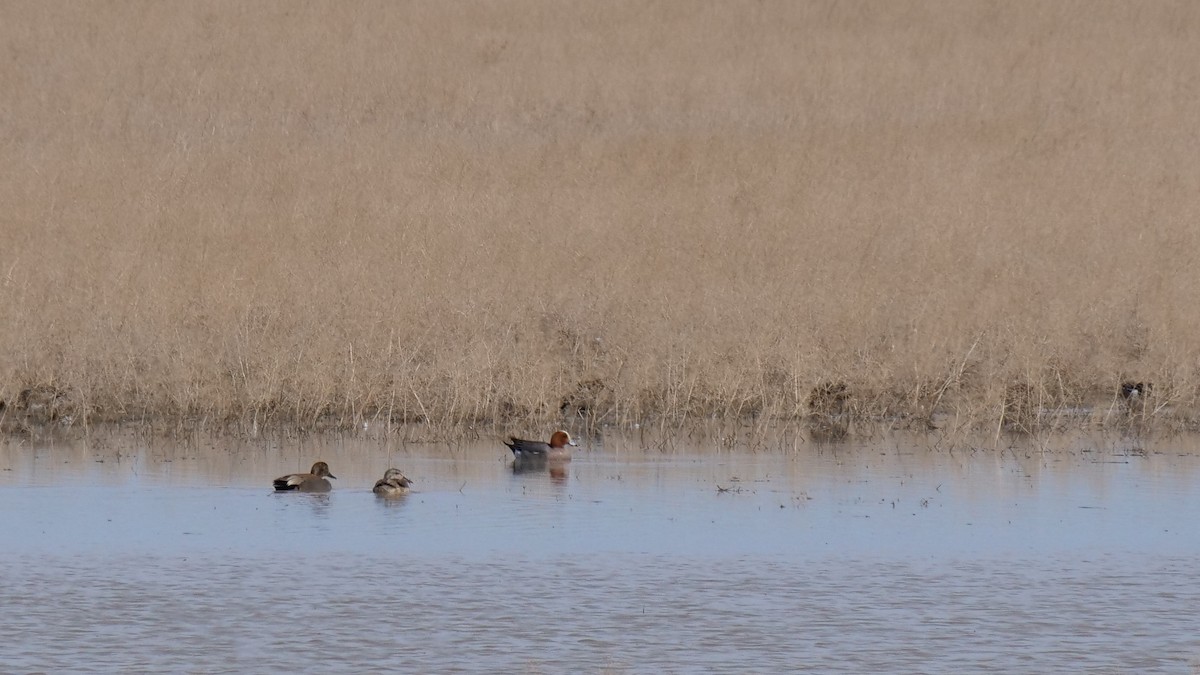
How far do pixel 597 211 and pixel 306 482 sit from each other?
14.5 metres

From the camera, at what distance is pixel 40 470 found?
14.0 meters

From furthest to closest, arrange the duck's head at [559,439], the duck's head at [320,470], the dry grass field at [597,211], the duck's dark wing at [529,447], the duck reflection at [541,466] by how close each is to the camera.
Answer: the dry grass field at [597,211] → the duck's head at [559,439] → the duck's dark wing at [529,447] → the duck reflection at [541,466] → the duck's head at [320,470]

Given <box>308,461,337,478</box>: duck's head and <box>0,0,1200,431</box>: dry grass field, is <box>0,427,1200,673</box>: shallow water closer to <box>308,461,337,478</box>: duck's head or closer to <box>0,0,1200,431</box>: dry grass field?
<box>308,461,337,478</box>: duck's head

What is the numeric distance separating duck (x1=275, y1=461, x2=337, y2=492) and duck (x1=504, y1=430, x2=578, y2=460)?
187 centimetres

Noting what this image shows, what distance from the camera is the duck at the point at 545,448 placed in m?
14.5

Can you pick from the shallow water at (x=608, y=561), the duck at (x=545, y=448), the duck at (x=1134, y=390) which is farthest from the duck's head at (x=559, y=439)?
the duck at (x=1134, y=390)

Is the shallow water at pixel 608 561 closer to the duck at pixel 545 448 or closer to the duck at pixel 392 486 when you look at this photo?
the duck at pixel 392 486

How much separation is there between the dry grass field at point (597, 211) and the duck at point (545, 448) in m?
1.86

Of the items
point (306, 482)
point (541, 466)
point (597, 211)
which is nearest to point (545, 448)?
point (541, 466)

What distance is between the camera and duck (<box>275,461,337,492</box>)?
41.7 ft

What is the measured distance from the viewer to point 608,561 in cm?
1052

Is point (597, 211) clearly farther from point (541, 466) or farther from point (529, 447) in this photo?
point (541, 466)

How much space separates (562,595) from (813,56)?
92.3ft

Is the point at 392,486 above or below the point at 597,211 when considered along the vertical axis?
below
